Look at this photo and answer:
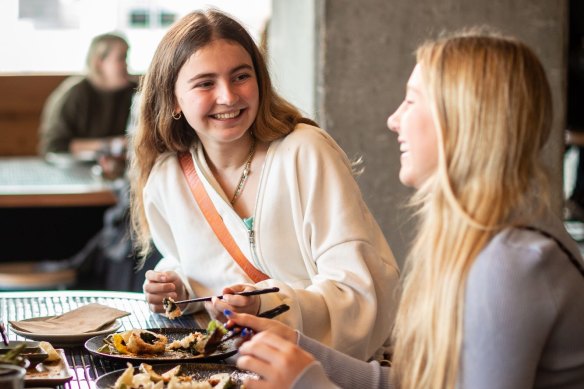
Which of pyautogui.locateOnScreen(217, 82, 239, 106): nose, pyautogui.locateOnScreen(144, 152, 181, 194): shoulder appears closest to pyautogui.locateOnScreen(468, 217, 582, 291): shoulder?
pyautogui.locateOnScreen(217, 82, 239, 106): nose

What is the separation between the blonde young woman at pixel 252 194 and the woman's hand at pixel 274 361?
0.55 m

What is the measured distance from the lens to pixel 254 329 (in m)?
1.68

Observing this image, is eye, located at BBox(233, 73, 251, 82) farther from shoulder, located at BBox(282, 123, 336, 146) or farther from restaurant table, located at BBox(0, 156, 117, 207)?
restaurant table, located at BBox(0, 156, 117, 207)

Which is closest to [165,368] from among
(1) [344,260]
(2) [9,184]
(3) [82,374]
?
(3) [82,374]

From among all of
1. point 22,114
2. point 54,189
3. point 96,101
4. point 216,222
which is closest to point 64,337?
point 216,222

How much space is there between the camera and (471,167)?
4.73 ft

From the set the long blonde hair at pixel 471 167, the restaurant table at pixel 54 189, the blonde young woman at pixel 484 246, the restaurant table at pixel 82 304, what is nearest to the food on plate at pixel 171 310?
the restaurant table at pixel 82 304

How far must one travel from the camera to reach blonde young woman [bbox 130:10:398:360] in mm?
2186

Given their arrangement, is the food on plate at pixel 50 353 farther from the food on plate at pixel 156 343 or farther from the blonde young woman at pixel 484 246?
the blonde young woman at pixel 484 246

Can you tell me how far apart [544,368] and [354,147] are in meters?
2.20

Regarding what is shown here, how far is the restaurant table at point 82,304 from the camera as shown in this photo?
70.7 inches

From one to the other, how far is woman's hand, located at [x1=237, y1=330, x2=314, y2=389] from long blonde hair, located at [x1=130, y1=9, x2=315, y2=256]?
90cm

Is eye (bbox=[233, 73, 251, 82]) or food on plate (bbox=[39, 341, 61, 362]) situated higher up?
eye (bbox=[233, 73, 251, 82])

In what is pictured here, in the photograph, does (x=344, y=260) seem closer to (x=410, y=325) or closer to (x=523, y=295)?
(x=410, y=325)
